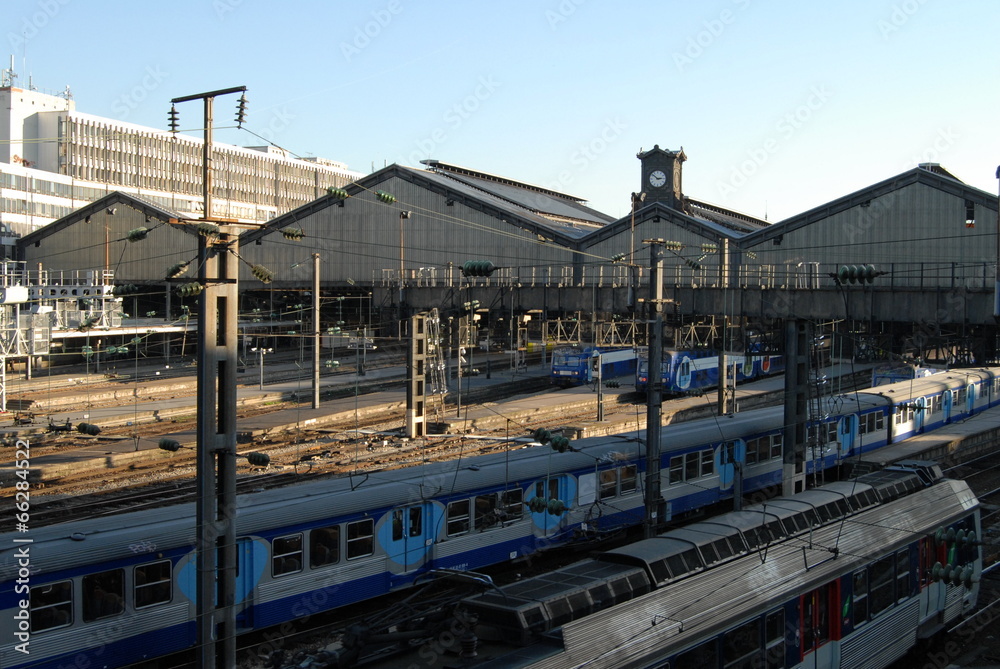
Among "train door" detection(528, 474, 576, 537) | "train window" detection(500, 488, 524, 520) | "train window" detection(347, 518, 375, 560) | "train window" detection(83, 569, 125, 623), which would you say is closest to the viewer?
"train window" detection(83, 569, 125, 623)

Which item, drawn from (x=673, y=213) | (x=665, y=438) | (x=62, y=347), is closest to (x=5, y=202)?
(x=62, y=347)

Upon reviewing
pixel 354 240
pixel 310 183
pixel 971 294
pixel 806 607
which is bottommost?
pixel 806 607

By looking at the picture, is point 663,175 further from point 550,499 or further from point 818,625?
point 818,625

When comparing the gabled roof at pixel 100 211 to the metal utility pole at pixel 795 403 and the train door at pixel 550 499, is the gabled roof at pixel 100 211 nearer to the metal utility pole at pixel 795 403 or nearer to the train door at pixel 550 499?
the metal utility pole at pixel 795 403

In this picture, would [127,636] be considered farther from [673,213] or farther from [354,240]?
[354,240]

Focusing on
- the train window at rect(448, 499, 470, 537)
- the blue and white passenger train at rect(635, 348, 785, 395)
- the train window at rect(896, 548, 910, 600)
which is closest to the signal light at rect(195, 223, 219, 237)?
the train window at rect(448, 499, 470, 537)

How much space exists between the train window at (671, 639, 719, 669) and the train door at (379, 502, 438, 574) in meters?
5.65

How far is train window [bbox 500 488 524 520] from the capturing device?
45.3 feet

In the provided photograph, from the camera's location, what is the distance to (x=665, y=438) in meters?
16.8

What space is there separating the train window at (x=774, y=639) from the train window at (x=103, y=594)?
675 centimetres

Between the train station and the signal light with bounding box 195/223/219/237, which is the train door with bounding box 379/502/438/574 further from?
the signal light with bounding box 195/223/219/237

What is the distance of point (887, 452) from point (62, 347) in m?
34.9

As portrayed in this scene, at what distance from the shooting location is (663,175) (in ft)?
165

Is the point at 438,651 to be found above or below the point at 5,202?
below
